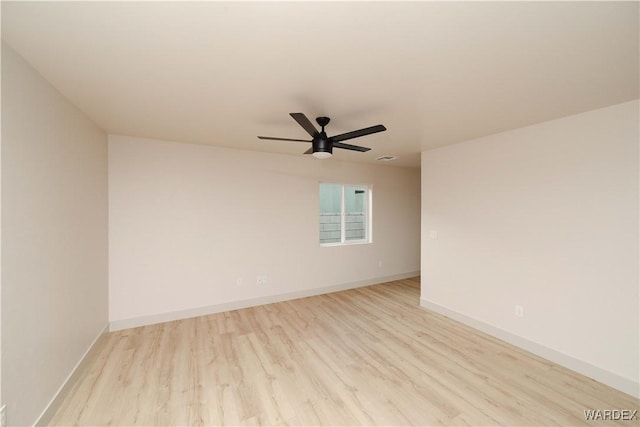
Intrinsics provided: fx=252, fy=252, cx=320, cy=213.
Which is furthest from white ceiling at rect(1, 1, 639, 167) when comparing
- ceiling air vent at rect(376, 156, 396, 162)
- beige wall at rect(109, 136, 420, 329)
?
ceiling air vent at rect(376, 156, 396, 162)

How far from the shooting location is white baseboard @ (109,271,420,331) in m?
3.22

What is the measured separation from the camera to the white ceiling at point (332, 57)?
3.89 feet

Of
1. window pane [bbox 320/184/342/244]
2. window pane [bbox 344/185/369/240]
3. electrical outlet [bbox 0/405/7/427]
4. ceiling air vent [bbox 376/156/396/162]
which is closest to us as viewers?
electrical outlet [bbox 0/405/7/427]

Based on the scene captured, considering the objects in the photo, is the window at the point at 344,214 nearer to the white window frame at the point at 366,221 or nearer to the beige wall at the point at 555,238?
the white window frame at the point at 366,221

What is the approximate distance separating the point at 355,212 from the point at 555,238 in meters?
3.12

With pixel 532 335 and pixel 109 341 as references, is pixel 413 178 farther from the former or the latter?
pixel 109 341

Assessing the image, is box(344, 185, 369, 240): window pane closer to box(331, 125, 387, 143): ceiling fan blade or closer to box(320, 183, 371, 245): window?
box(320, 183, 371, 245): window

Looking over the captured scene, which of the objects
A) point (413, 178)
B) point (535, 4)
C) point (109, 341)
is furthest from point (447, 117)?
point (109, 341)

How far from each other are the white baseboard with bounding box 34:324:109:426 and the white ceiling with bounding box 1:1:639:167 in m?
2.31

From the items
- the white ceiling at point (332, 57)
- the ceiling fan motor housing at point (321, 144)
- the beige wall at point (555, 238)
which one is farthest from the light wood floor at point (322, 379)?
the white ceiling at point (332, 57)

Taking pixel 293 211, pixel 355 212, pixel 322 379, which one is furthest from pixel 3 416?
pixel 355 212

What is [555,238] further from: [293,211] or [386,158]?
[293,211]

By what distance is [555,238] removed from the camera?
8.41ft

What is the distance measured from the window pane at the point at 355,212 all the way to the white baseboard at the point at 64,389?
12.8 feet
